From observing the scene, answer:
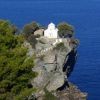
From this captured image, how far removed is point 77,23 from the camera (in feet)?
403

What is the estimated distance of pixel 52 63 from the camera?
171 ft

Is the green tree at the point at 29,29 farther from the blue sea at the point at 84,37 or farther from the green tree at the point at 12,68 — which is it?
the green tree at the point at 12,68

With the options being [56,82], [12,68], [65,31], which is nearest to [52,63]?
[56,82]

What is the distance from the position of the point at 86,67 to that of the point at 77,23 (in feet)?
143

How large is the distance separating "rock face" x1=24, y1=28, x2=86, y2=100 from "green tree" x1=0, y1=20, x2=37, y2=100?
932 inches

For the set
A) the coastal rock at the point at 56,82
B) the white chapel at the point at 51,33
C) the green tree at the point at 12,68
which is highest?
the white chapel at the point at 51,33

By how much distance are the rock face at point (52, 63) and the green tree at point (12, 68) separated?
77.6 feet

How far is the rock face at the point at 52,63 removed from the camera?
47750mm

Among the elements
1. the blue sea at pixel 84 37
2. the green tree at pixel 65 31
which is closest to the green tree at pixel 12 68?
the green tree at pixel 65 31

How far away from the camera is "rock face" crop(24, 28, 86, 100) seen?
47750mm

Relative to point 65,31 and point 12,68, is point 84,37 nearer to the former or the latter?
point 65,31

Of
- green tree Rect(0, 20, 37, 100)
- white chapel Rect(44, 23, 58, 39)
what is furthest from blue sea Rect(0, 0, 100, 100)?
green tree Rect(0, 20, 37, 100)

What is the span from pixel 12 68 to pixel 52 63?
32.3 meters

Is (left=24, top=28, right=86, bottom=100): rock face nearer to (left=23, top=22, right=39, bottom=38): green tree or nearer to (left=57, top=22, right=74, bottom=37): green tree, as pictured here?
(left=23, top=22, right=39, bottom=38): green tree
